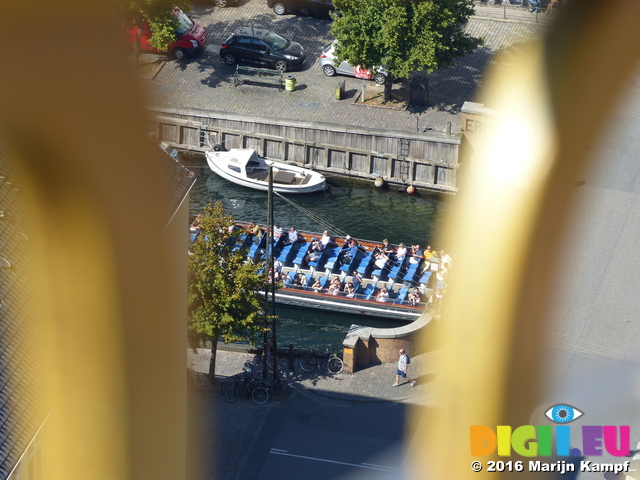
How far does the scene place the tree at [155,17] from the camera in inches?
1724

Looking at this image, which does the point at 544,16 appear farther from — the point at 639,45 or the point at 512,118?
the point at 639,45

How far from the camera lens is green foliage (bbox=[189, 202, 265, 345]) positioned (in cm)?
2889

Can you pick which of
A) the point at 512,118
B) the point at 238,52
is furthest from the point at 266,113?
the point at 512,118

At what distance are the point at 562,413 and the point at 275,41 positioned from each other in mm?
24903

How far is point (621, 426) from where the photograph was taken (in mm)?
26828

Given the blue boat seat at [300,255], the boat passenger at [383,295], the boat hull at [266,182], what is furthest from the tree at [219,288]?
the boat hull at [266,182]

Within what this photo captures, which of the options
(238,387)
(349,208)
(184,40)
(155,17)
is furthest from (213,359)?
(184,40)

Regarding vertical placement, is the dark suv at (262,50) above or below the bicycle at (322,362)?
above

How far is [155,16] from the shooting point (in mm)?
44688

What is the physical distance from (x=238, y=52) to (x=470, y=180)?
11.2 meters

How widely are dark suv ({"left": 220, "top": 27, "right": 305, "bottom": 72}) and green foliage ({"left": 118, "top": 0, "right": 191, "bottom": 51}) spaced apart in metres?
2.87

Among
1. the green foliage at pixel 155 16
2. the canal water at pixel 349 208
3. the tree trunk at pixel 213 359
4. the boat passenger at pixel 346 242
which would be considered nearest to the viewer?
the tree trunk at pixel 213 359

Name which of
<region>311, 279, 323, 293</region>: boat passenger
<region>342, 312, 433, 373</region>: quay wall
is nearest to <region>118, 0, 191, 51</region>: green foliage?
<region>311, 279, 323, 293</region>: boat passenger

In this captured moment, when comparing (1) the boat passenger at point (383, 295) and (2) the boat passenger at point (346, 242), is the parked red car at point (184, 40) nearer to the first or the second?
(2) the boat passenger at point (346, 242)
